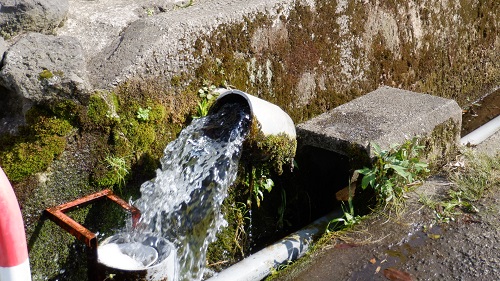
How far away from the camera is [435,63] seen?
16.9 ft

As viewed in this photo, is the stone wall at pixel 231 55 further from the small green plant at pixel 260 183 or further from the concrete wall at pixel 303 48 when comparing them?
the small green plant at pixel 260 183

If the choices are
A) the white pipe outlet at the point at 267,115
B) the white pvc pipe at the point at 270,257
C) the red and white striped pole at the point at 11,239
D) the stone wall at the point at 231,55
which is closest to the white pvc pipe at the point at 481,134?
the stone wall at the point at 231,55

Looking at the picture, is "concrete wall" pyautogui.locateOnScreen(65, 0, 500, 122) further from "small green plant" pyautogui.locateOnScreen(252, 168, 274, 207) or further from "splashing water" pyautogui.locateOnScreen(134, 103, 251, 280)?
"small green plant" pyautogui.locateOnScreen(252, 168, 274, 207)

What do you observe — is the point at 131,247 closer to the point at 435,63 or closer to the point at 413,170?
the point at 413,170

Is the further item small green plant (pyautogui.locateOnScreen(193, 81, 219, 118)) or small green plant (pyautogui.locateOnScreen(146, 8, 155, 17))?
small green plant (pyautogui.locateOnScreen(146, 8, 155, 17))

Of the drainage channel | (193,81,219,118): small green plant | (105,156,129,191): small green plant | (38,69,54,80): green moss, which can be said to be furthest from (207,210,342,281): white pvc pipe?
(38,69,54,80): green moss

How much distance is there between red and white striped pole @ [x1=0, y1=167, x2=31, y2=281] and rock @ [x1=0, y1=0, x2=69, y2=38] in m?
1.66

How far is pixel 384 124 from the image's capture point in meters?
3.69

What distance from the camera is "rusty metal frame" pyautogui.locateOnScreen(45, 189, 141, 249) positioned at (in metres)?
2.73

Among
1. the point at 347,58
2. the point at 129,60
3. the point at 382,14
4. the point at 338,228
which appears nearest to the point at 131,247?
the point at 129,60

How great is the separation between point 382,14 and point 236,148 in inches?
70.9

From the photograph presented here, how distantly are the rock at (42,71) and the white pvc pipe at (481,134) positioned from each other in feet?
8.11

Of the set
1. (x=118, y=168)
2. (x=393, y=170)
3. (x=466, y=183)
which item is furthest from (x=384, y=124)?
(x=118, y=168)

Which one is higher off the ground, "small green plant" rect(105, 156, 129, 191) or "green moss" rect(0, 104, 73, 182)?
"green moss" rect(0, 104, 73, 182)
